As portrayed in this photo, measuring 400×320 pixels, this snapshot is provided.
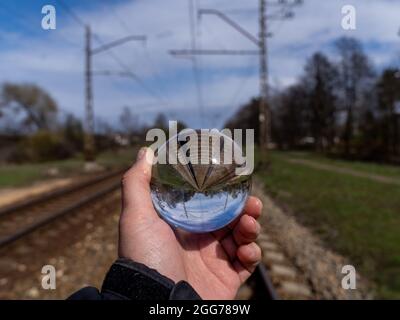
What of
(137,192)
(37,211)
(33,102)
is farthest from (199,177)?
(33,102)

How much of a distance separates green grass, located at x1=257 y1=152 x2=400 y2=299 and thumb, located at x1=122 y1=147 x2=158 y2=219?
407cm

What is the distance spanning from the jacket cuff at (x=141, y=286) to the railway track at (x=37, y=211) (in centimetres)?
806

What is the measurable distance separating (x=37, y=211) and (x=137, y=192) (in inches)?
466

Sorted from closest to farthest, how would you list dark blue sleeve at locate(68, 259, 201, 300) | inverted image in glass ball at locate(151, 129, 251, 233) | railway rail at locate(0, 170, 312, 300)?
inverted image in glass ball at locate(151, 129, 251, 233) → dark blue sleeve at locate(68, 259, 201, 300) → railway rail at locate(0, 170, 312, 300)

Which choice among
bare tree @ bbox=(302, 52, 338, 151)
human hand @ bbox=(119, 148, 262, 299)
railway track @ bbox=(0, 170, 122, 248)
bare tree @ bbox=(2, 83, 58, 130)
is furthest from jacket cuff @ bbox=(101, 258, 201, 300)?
bare tree @ bbox=(2, 83, 58, 130)

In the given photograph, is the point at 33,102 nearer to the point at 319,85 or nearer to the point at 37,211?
the point at 37,211

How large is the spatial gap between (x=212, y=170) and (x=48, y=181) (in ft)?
71.8

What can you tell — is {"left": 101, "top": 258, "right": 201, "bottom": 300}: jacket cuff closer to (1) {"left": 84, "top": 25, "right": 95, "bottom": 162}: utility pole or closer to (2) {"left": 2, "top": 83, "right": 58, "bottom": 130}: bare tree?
(1) {"left": 84, "top": 25, "right": 95, "bottom": 162}: utility pole

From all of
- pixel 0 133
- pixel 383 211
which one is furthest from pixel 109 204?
pixel 0 133

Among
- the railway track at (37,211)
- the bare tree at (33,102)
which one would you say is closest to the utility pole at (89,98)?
the railway track at (37,211)

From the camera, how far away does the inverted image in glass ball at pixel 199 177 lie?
139cm

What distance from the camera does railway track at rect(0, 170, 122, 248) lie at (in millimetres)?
10352

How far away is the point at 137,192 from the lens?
6.57ft
